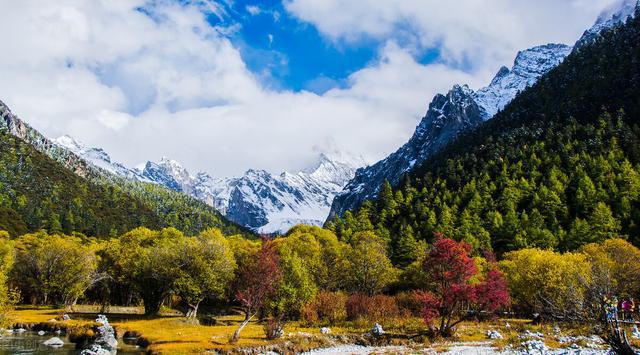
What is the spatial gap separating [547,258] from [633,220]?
6099cm

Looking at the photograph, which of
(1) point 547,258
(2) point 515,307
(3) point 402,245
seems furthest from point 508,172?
(1) point 547,258

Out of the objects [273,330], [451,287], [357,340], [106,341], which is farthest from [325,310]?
[106,341]

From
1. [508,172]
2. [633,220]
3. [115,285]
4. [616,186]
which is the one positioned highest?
[508,172]

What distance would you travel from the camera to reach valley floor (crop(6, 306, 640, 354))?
39188 mm

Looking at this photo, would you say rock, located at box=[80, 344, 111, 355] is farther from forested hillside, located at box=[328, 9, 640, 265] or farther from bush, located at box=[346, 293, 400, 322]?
forested hillside, located at box=[328, 9, 640, 265]

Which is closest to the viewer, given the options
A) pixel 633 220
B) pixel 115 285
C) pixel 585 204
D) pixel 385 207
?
pixel 115 285

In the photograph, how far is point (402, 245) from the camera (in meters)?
124

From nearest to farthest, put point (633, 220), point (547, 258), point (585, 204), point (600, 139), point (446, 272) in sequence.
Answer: point (446, 272), point (547, 258), point (633, 220), point (585, 204), point (600, 139)

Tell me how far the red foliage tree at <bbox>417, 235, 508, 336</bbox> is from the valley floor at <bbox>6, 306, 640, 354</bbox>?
3.09 meters

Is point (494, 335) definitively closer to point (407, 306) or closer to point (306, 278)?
point (407, 306)

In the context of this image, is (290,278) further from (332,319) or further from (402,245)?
(402,245)

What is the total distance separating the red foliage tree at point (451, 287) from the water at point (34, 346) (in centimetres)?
2955

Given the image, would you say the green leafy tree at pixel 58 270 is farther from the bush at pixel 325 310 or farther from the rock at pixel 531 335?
the rock at pixel 531 335

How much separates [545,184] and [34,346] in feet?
437
